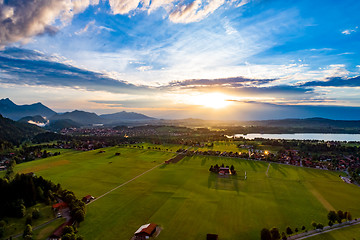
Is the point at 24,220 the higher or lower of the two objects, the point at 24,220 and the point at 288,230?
the lower

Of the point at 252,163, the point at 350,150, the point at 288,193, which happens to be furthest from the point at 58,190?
the point at 350,150

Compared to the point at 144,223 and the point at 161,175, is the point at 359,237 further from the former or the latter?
the point at 161,175

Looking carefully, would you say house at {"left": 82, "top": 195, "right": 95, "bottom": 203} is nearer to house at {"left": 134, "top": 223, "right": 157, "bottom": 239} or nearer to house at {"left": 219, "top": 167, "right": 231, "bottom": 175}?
house at {"left": 134, "top": 223, "right": 157, "bottom": 239}

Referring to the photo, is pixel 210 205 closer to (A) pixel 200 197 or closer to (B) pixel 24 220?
(A) pixel 200 197

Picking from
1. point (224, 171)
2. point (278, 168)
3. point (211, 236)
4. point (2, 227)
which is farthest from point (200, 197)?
point (278, 168)

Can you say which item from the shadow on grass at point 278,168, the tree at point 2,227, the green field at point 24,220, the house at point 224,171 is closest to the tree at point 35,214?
the green field at point 24,220
